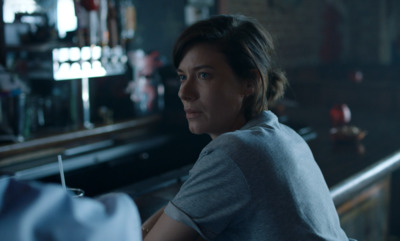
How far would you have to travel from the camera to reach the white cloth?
0.50 m

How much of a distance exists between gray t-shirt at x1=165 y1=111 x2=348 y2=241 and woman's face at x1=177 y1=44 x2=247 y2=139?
24 centimetres

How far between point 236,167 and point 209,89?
0.36m

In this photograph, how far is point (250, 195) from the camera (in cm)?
111

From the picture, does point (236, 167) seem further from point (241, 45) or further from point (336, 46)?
point (336, 46)

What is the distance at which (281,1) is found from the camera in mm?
5676

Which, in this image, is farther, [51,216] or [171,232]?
[171,232]

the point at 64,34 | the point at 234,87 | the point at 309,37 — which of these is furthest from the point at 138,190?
the point at 309,37

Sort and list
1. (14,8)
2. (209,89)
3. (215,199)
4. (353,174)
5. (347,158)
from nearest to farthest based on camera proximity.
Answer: (215,199)
(209,89)
(353,174)
(347,158)
(14,8)

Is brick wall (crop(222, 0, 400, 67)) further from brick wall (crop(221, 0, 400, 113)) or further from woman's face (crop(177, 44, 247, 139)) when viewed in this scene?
woman's face (crop(177, 44, 247, 139))

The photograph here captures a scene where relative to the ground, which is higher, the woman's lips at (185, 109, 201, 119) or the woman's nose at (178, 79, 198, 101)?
the woman's nose at (178, 79, 198, 101)

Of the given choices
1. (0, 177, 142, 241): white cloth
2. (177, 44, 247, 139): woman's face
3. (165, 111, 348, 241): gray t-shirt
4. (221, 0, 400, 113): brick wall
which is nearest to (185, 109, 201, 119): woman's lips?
(177, 44, 247, 139): woman's face

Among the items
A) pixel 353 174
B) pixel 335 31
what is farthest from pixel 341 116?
pixel 335 31

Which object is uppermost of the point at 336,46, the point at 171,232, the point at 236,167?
the point at 236,167

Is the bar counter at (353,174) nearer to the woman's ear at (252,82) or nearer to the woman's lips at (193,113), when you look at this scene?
the woman's lips at (193,113)
